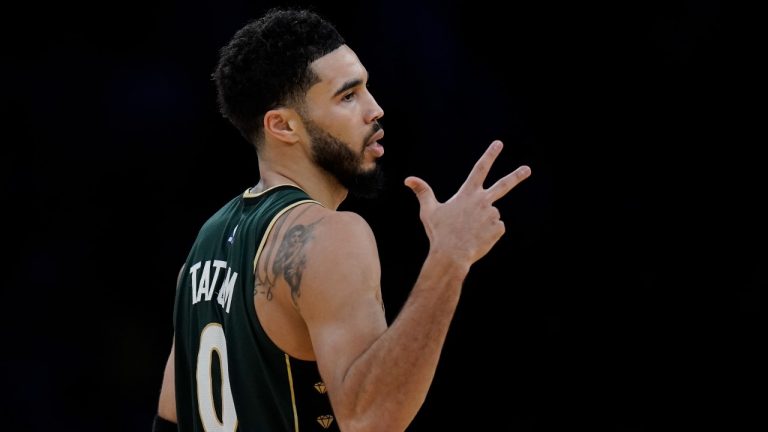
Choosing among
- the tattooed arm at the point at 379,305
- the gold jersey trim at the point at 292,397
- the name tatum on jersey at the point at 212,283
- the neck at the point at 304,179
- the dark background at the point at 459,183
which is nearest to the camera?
the tattooed arm at the point at 379,305

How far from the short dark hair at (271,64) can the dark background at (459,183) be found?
259 cm

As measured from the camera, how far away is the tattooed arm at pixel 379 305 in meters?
1.70

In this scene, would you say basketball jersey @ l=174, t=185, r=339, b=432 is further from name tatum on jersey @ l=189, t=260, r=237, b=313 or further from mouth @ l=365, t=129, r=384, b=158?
mouth @ l=365, t=129, r=384, b=158

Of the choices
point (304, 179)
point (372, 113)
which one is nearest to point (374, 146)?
point (372, 113)

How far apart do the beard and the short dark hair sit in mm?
94

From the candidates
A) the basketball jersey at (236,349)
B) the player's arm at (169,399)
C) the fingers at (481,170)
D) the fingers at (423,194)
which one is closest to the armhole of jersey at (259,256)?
the basketball jersey at (236,349)

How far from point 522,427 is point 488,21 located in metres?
2.13

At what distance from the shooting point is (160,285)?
16.6 ft

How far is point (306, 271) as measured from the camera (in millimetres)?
1833

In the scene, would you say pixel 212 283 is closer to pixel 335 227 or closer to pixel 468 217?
pixel 335 227

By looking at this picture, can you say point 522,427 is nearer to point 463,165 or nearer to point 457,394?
point 457,394

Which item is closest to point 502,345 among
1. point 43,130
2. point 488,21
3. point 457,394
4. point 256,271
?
point 457,394

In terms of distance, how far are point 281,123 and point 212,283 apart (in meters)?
0.42

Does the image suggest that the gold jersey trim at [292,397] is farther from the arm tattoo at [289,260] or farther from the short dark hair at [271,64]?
the short dark hair at [271,64]
